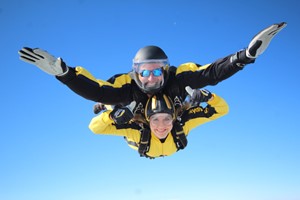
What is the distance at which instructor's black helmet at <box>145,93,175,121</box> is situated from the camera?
14.1 ft

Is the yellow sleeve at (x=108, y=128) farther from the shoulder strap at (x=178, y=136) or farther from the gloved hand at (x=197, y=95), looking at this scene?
the gloved hand at (x=197, y=95)

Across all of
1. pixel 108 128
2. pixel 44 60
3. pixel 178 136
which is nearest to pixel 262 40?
pixel 178 136

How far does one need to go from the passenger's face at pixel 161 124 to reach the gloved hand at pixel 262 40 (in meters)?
1.31

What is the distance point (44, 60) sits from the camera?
11.1ft

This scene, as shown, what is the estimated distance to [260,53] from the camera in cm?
363

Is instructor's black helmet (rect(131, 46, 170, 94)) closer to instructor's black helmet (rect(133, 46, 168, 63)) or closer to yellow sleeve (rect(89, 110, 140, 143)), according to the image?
instructor's black helmet (rect(133, 46, 168, 63))

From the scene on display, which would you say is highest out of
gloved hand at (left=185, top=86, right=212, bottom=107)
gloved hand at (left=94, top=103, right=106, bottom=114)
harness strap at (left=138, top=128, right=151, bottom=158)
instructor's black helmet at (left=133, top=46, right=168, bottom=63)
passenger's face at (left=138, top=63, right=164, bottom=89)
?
gloved hand at (left=94, top=103, right=106, bottom=114)

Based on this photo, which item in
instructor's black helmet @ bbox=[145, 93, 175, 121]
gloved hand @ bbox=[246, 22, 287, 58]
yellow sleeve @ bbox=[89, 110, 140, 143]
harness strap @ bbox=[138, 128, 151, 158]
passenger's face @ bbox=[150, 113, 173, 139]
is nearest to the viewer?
gloved hand @ bbox=[246, 22, 287, 58]

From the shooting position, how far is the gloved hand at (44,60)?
332 centimetres

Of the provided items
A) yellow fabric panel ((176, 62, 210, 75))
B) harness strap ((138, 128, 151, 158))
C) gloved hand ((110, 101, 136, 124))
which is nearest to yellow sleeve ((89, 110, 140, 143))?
harness strap ((138, 128, 151, 158))

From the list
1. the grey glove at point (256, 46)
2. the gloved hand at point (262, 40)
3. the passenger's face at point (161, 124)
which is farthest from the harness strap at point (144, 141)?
the gloved hand at point (262, 40)

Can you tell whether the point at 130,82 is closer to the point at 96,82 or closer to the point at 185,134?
the point at 96,82

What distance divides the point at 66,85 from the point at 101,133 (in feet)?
4.85

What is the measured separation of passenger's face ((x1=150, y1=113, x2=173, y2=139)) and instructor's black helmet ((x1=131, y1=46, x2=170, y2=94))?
1.14ft
